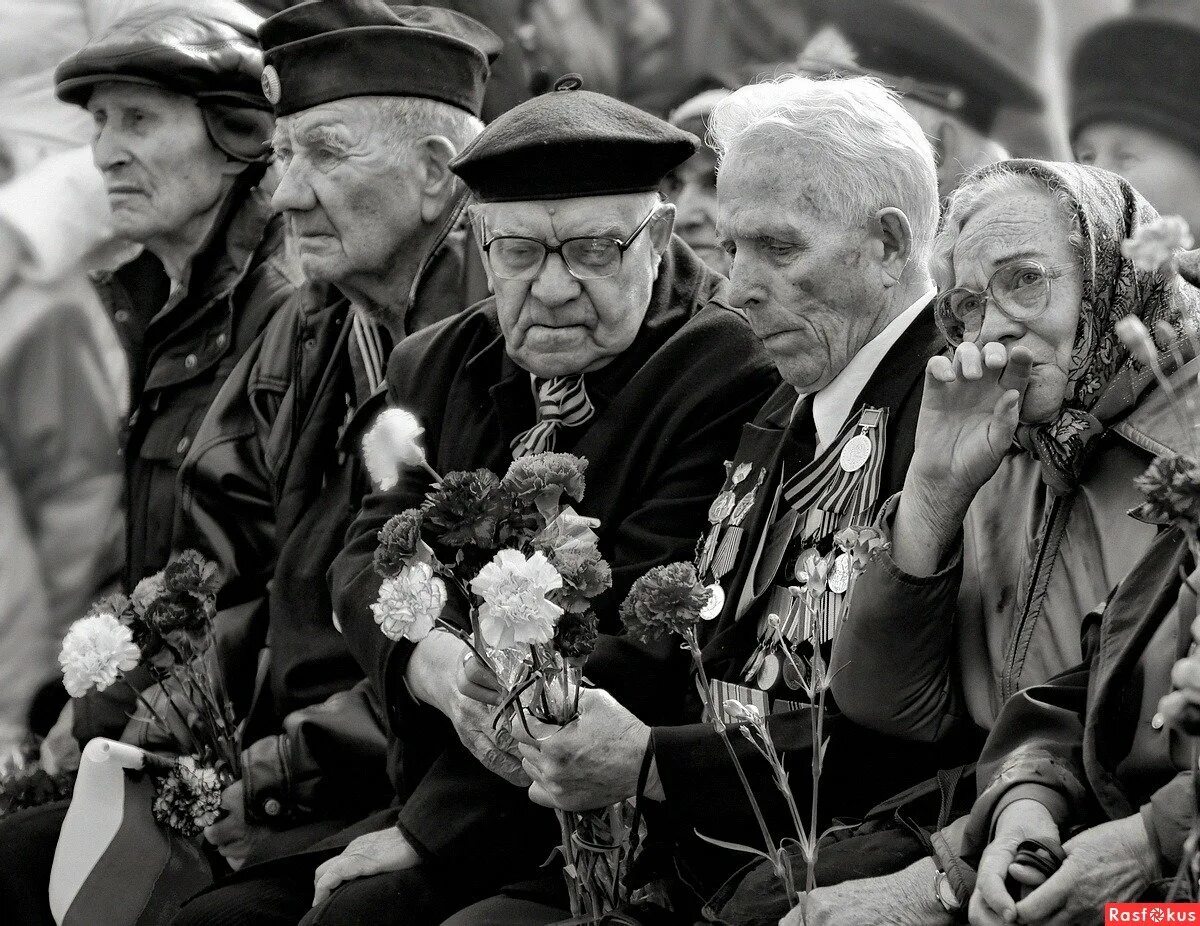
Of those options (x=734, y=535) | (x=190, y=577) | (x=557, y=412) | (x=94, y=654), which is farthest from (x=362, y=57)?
(x=734, y=535)

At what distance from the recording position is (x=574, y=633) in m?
2.98

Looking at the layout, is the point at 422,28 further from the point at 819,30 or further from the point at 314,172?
the point at 819,30

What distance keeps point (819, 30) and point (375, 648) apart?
2.78m

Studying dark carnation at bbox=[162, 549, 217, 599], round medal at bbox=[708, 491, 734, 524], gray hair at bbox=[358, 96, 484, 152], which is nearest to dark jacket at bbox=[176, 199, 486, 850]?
gray hair at bbox=[358, 96, 484, 152]

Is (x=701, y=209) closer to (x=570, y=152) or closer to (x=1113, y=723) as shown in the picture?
(x=570, y=152)

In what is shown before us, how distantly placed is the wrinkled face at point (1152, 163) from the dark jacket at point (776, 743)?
1427 millimetres

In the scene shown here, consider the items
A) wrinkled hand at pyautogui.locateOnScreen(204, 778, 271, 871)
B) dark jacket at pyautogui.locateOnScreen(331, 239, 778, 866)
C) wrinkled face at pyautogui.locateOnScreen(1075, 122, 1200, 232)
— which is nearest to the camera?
dark jacket at pyautogui.locateOnScreen(331, 239, 778, 866)

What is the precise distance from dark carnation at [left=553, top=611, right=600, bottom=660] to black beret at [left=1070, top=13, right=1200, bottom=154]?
253cm

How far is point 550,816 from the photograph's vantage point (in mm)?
3838

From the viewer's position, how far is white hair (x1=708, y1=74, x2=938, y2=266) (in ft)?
11.4

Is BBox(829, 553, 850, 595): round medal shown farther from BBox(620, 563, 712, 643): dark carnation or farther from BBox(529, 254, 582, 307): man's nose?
BBox(529, 254, 582, 307): man's nose

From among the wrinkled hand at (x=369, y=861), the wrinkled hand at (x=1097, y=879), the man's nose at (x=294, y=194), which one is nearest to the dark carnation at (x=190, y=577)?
the wrinkled hand at (x=369, y=861)

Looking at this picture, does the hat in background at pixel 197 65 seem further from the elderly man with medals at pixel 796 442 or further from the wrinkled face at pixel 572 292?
the elderly man with medals at pixel 796 442

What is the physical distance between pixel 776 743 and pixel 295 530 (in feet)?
6.29
